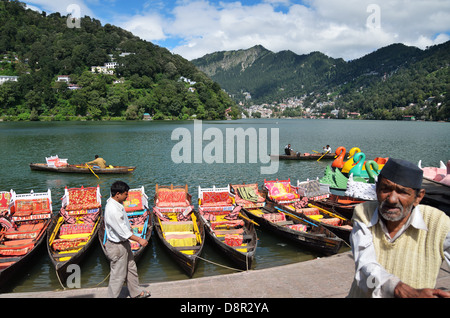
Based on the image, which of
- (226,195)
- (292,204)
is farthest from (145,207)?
(292,204)

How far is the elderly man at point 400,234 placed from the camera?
2.32 m

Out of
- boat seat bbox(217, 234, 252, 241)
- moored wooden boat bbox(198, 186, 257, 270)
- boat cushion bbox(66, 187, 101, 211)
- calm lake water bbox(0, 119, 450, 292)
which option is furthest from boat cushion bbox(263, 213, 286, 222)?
boat cushion bbox(66, 187, 101, 211)

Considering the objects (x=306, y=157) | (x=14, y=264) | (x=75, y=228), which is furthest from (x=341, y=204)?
(x=306, y=157)

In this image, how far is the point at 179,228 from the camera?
39.6 feet

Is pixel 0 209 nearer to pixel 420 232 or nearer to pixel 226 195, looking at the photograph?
pixel 226 195

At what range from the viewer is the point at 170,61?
15612cm

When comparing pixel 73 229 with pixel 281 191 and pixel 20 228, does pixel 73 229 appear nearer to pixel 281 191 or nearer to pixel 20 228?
pixel 20 228

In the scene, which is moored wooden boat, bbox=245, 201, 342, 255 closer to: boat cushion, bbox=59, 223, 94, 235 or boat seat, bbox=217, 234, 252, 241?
boat seat, bbox=217, 234, 252, 241

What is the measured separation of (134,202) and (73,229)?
9.70 feet

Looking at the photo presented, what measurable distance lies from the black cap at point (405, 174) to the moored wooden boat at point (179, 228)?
7.78 metres

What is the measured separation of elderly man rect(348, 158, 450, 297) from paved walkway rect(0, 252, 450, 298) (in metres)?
4.47

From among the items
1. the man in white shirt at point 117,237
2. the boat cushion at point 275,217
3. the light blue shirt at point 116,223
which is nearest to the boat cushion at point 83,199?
the boat cushion at point 275,217

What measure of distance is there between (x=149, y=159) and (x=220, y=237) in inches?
991

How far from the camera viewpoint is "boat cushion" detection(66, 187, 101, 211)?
1377 centimetres
